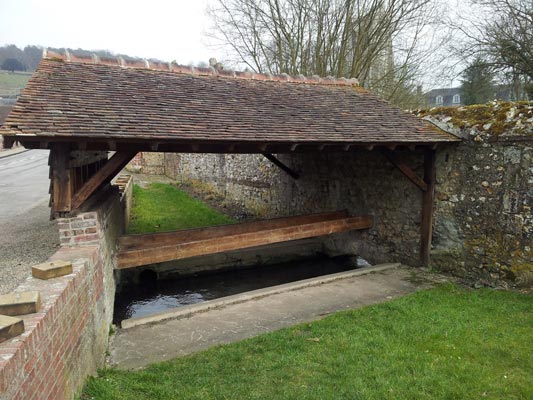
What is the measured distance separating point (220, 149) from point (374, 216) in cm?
383

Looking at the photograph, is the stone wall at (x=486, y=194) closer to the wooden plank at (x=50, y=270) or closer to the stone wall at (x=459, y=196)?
the stone wall at (x=459, y=196)

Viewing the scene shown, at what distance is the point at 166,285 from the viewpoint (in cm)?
768

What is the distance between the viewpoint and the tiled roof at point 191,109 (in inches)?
169

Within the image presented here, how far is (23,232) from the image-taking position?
6285 millimetres

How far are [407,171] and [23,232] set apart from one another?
6464 mm

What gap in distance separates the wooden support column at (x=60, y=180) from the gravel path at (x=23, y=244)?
65cm

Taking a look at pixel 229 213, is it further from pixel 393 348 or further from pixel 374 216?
pixel 393 348

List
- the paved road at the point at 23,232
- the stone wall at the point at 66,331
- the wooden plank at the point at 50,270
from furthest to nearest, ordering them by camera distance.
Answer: the paved road at the point at 23,232
the wooden plank at the point at 50,270
the stone wall at the point at 66,331

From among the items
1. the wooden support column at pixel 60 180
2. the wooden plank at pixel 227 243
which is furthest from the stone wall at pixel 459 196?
the wooden support column at pixel 60 180

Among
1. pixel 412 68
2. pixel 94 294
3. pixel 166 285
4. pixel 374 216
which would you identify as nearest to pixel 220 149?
pixel 94 294

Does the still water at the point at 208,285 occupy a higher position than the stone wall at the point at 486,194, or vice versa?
the stone wall at the point at 486,194

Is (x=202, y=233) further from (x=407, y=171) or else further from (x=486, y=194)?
(x=486, y=194)

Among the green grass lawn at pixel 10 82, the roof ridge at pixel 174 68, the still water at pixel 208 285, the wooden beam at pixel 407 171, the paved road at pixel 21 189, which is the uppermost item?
the green grass lawn at pixel 10 82

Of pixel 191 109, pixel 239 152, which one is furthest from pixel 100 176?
pixel 239 152
